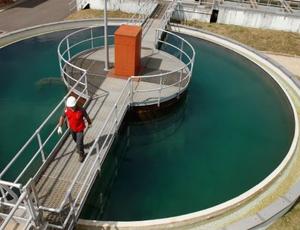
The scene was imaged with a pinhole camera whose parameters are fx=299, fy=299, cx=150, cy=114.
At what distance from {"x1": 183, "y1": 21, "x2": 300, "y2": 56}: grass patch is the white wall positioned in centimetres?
44

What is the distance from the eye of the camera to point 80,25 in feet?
64.3

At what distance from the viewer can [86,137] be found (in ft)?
31.1

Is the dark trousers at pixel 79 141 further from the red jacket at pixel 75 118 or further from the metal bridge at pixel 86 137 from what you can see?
the metal bridge at pixel 86 137

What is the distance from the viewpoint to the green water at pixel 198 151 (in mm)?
9016

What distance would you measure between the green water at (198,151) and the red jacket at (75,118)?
2.44 metres

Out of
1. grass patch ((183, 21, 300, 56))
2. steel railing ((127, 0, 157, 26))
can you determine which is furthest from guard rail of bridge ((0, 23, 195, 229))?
grass patch ((183, 21, 300, 56))

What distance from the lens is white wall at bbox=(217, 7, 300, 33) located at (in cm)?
2142

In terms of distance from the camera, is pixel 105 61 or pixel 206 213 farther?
pixel 105 61

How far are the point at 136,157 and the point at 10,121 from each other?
5.20 metres

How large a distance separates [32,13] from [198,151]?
18.6 metres

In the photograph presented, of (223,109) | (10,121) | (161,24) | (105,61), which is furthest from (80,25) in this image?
(223,109)

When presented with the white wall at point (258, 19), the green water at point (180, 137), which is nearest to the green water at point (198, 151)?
the green water at point (180, 137)

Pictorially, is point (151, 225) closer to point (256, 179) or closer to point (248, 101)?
point (256, 179)

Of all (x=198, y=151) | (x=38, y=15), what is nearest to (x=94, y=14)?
(x=38, y=15)
